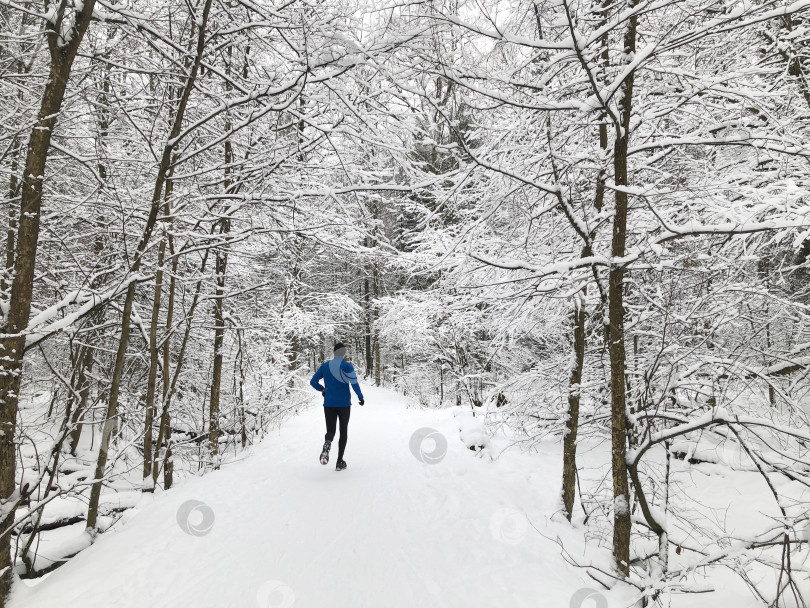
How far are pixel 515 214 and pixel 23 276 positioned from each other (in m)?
4.36

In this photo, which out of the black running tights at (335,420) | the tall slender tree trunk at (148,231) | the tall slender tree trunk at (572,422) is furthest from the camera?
the black running tights at (335,420)

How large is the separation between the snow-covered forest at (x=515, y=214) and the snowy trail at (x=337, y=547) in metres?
0.08

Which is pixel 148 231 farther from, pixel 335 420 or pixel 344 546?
pixel 335 420

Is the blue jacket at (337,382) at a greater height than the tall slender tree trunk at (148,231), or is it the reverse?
the tall slender tree trunk at (148,231)

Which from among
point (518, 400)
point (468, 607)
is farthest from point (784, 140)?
point (468, 607)

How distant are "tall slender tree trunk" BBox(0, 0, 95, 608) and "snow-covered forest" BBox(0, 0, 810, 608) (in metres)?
0.02

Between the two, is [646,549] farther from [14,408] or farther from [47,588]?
[14,408]

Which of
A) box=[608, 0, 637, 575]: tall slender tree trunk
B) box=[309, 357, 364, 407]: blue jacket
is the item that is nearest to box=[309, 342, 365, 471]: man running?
box=[309, 357, 364, 407]: blue jacket

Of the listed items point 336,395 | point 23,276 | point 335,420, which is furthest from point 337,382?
point 23,276

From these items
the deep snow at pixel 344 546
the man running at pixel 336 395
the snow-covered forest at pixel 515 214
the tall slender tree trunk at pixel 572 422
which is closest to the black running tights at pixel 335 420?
the man running at pixel 336 395

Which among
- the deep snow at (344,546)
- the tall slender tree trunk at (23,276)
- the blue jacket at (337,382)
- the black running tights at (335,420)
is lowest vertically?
the deep snow at (344,546)

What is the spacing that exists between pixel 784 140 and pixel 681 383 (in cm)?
199

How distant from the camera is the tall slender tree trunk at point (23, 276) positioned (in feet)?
8.71

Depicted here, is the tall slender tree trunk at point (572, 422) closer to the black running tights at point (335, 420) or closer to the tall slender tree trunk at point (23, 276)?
the black running tights at point (335, 420)
